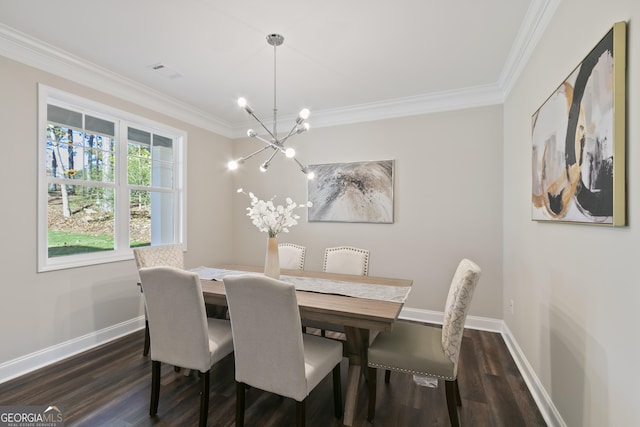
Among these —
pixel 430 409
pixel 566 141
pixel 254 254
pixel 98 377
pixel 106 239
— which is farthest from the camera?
pixel 254 254

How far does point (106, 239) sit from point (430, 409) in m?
3.38

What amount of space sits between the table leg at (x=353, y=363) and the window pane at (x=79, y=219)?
2754 mm

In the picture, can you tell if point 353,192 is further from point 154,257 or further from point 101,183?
point 101,183

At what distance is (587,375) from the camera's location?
1.45 m

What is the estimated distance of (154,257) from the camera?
281 cm

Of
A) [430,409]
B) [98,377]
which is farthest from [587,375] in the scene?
[98,377]

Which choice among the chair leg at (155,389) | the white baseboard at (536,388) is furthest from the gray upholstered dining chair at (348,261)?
the white baseboard at (536,388)

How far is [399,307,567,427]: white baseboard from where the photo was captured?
1.87 m

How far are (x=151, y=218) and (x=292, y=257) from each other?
1.89 meters

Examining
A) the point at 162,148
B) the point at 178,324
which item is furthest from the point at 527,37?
the point at 162,148

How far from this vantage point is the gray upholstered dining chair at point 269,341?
1.54 metres

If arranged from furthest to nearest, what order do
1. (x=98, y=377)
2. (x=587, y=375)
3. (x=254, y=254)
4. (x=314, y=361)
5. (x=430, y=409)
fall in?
(x=254, y=254) < (x=98, y=377) < (x=430, y=409) < (x=314, y=361) < (x=587, y=375)

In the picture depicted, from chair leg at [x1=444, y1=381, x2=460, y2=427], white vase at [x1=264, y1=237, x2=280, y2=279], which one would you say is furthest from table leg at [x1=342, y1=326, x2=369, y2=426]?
white vase at [x1=264, y1=237, x2=280, y2=279]

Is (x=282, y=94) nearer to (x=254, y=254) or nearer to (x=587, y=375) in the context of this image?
(x=254, y=254)
